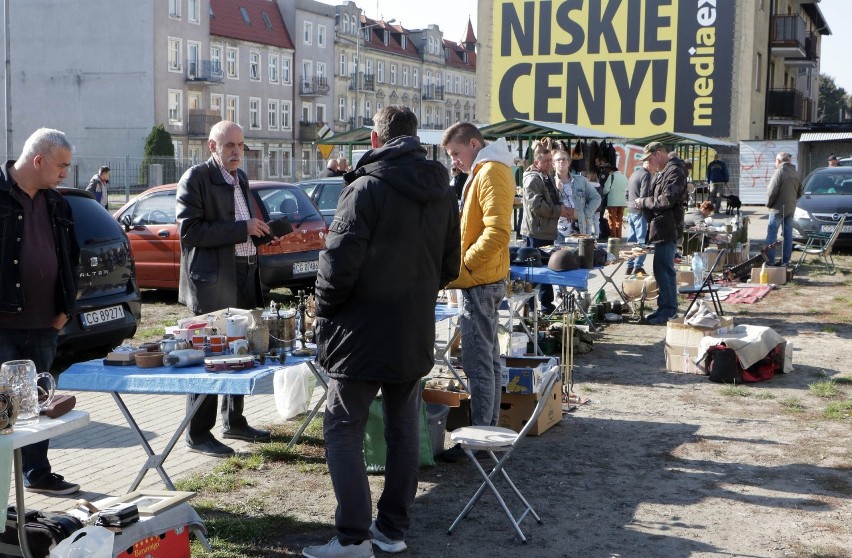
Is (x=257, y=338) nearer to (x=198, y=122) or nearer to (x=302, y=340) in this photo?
(x=302, y=340)

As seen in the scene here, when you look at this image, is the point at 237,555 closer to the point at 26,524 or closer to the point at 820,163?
the point at 26,524

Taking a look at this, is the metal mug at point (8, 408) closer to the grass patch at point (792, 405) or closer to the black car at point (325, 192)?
the grass patch at point (792, 405)

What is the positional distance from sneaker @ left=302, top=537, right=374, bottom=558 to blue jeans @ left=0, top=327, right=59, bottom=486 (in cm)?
154

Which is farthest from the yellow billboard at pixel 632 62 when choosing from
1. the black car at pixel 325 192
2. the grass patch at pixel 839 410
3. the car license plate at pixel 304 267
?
the grass patch at pixel 839 410

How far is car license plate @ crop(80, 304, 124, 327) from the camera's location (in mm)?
8117

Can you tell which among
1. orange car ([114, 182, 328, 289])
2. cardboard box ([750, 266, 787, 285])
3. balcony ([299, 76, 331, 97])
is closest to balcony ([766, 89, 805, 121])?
cardboard box ([750, 266, 787, 285])

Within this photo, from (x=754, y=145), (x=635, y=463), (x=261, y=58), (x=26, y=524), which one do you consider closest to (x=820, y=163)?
(x=754, y=145)

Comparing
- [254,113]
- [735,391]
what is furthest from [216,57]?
[735,391]

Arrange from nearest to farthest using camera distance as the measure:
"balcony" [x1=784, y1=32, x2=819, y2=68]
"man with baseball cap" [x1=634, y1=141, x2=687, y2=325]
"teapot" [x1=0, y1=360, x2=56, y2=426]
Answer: "teapot" [x1=0, y1=360, x2=56, y2=426] → "man with baseball cap" [x1=634, y1=141, x2=687, y2=325] → "balcony" [x1=784, y1=32, x2=819, y2=68]

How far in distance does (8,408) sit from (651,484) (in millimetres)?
3596

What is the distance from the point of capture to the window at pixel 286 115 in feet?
213

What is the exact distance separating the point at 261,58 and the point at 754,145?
36123 mm

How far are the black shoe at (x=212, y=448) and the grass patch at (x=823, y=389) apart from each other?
4.59 meters

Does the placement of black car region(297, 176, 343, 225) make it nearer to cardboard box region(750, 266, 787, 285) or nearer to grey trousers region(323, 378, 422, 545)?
cardboard box region(750, 266, 787, 285)
